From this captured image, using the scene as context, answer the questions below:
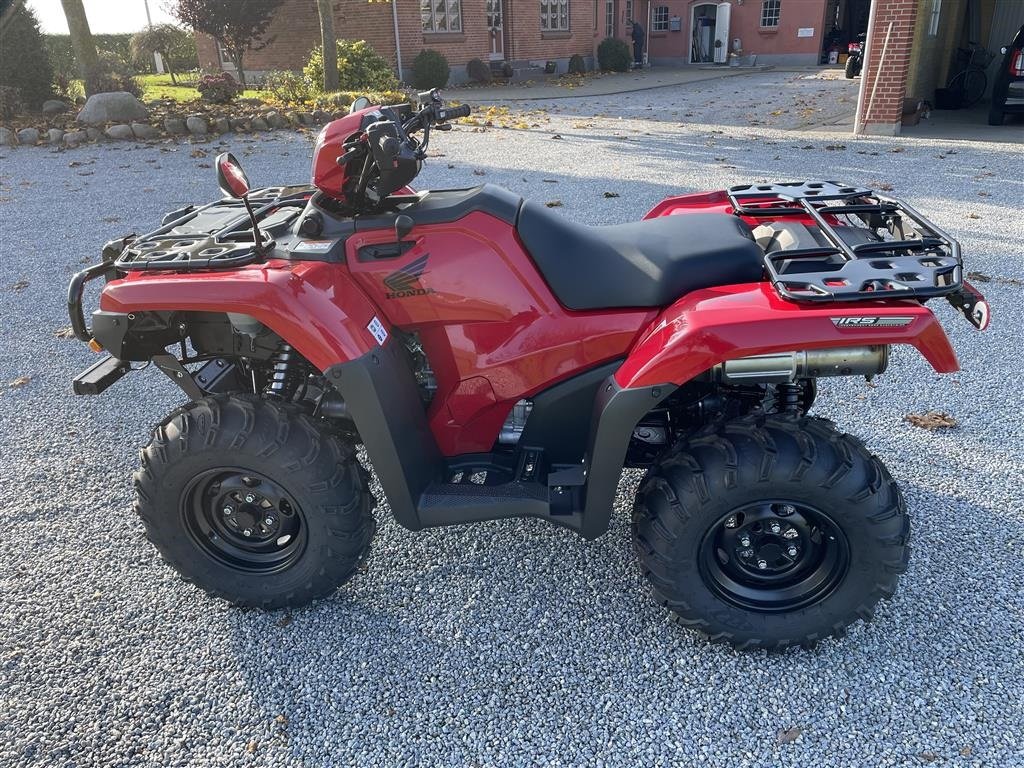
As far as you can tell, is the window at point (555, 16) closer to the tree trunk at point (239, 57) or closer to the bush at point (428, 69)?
the bush at point (428, 69)

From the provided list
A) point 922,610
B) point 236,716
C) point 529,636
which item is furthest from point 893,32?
point 236,716

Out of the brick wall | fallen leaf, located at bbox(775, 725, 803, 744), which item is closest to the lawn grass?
the brick wall

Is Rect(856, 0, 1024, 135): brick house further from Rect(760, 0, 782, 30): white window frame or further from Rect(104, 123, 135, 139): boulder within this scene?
Rect(760, 0, 782, 30): white window frame

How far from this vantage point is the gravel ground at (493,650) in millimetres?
2139

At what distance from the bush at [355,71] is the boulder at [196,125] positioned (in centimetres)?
472

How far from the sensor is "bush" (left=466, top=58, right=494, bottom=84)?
2184 cm

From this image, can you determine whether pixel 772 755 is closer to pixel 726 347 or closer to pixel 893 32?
pixel 726 347

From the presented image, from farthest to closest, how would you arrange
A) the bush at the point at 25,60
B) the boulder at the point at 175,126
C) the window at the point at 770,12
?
the window at the point at 770,12
the bush at the point at 25,60
the boulder at the point at 175,126

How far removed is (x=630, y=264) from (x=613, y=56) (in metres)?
27.9

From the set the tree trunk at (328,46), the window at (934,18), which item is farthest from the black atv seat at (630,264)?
the tree trunk at (328,46)

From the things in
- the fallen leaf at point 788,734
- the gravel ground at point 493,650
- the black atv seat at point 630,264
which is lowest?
the fallen leaf at point 788,734

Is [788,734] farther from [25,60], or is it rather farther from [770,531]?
[25,60]

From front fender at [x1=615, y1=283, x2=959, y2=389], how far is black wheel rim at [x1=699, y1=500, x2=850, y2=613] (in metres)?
0.52

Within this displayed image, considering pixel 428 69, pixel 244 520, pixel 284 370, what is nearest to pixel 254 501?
pixel 244 520
